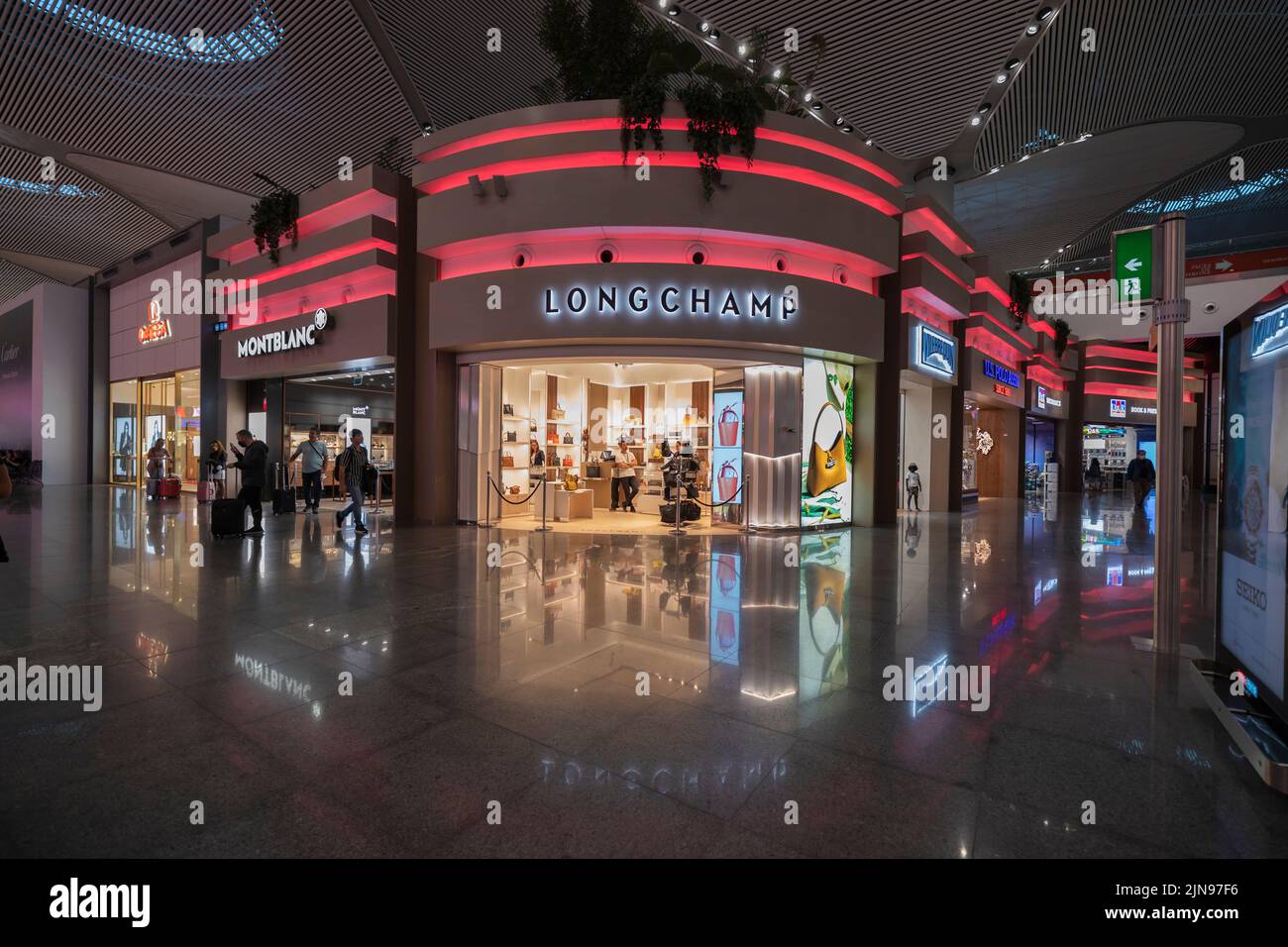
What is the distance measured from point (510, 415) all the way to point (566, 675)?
30.6 feet

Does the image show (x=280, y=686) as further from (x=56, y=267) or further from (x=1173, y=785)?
(x=56, y=267)

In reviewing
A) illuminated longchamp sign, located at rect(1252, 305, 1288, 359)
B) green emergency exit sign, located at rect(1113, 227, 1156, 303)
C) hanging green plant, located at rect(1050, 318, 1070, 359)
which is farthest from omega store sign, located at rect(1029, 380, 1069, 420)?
illuminated longchamp sign, located at rect(1252, 305, 1288, 359)

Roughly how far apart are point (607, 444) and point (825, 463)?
5.52 metres

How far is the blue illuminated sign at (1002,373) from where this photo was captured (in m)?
16.1

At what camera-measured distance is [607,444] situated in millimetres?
14719

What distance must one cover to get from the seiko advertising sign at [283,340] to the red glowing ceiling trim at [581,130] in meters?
3.74

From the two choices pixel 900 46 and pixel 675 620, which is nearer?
pixel 675 620

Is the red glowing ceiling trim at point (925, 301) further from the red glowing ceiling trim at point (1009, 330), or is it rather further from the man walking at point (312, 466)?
the man walking at point (312, 466)

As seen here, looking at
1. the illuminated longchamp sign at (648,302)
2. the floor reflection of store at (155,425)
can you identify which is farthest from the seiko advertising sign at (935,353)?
the floor reflection of store at (155,425)

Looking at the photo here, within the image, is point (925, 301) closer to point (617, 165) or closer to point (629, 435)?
point (629, 435)

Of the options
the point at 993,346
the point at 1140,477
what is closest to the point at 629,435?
the point at 993,346

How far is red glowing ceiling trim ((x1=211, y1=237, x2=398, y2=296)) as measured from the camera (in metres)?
10.7

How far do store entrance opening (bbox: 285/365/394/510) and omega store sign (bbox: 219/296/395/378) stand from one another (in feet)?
3.48

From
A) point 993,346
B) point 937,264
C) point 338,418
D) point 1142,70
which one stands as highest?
point 1142,70
